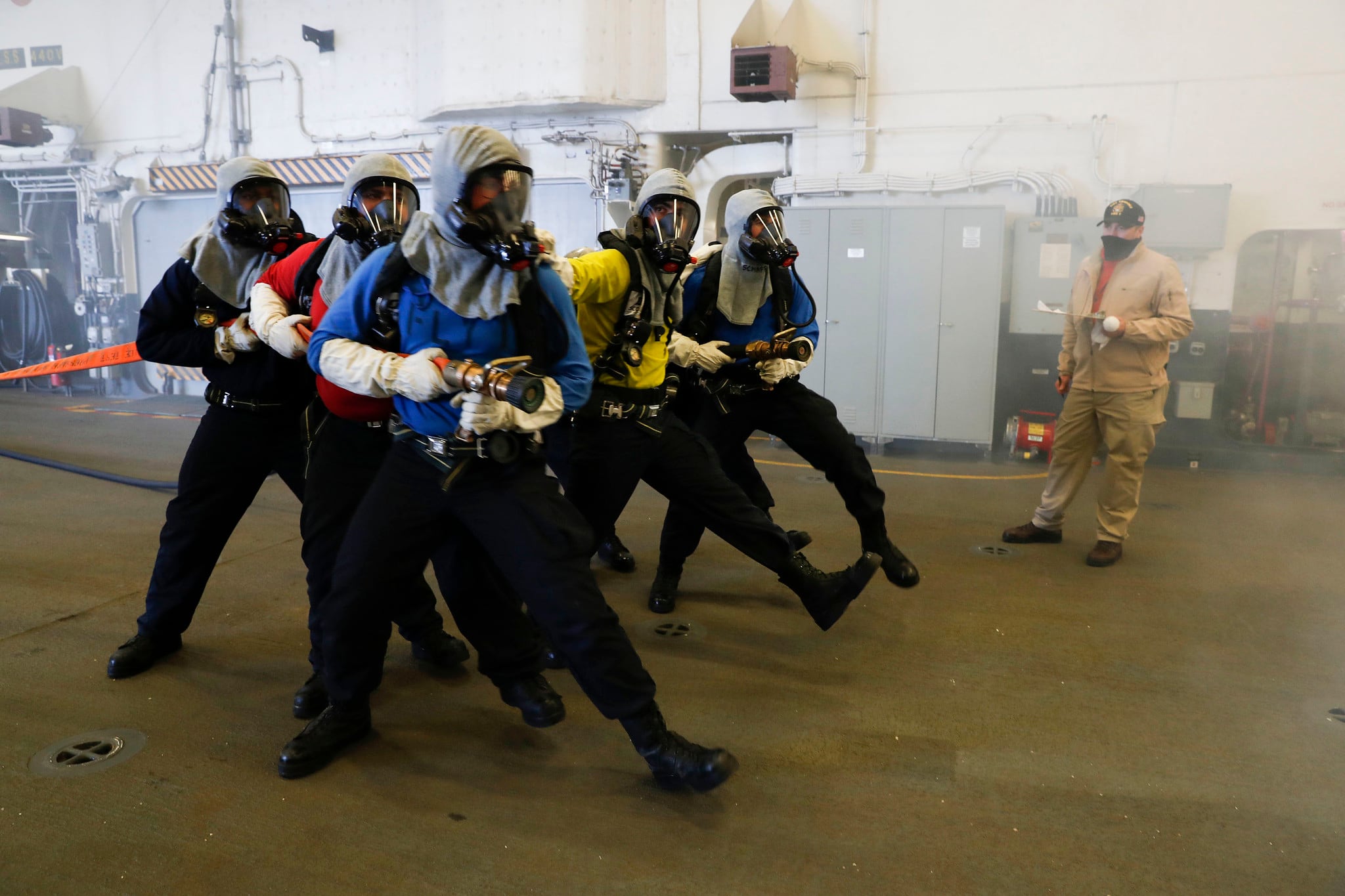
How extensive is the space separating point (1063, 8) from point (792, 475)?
4.35 meters

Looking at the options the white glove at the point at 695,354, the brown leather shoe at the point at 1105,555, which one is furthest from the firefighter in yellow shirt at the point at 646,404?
the brown leather shoe at the point at 1105,555

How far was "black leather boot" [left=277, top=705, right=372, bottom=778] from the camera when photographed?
264 centimetres

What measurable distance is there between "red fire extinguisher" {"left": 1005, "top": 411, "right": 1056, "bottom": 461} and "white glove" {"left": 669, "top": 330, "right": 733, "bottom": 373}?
459cm

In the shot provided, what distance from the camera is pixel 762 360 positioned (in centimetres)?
376

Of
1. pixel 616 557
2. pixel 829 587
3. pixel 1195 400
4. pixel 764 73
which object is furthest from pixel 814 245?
pixel 829 587

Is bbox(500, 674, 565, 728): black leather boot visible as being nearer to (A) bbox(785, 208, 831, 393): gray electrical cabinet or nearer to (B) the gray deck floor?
(B) the gray deck floor

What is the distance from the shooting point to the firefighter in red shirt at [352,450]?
281 cm

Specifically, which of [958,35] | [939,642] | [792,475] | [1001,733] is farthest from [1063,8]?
[1001,733]

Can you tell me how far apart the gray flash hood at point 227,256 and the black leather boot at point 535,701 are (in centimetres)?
163

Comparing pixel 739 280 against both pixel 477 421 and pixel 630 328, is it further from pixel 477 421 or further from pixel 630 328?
pixel 477 421

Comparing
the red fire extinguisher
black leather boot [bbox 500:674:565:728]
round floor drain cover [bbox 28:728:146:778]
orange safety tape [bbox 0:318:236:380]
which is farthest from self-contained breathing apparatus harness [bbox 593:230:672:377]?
the red fire extinguisher

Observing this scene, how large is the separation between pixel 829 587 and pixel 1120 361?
2325 mm

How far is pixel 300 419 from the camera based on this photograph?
324cm

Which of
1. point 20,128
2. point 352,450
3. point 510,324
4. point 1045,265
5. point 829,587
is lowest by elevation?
point 829,587
